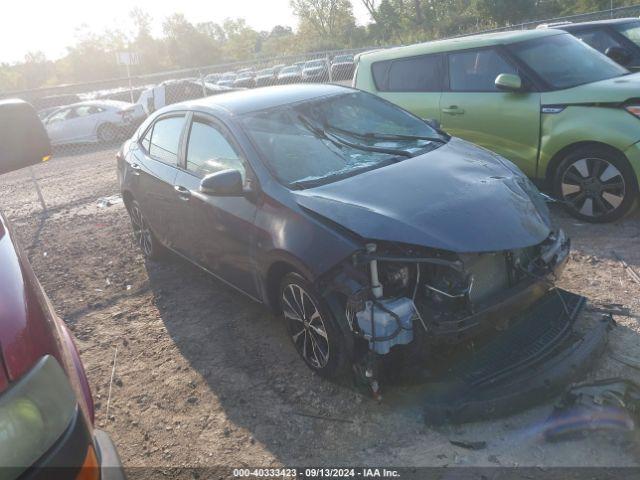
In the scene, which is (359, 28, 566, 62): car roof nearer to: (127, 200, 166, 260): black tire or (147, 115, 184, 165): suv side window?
(147, 115, 184, 165): suv side window

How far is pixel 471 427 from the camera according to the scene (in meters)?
2.96

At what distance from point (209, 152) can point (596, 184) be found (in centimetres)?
362

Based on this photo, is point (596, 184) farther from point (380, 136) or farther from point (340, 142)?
point (340, 142)

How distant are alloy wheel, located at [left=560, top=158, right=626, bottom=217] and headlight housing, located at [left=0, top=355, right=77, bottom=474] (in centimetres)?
503

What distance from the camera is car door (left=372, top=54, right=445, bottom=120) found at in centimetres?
670

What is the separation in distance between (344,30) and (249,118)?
2744 inches

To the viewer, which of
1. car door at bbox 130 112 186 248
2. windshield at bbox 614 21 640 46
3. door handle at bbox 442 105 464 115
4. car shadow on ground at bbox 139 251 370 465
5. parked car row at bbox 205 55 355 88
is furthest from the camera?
parked car row at bbox 205 55 355 88

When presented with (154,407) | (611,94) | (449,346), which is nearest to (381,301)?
(449,346)

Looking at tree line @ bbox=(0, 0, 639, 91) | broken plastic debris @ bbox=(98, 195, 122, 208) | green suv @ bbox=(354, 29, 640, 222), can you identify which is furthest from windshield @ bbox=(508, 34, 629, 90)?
tree line @ bbox=(0, 0, 639, 91)

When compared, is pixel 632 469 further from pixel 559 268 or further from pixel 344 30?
pixel 344 30

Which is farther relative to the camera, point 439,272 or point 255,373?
point 255,373

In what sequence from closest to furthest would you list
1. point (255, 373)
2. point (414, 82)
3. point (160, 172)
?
point (255, 373) < point (160, 172) < point (414, 82)

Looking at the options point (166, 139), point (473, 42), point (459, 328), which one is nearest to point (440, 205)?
point (459, 328)

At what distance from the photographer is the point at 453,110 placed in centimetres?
646
